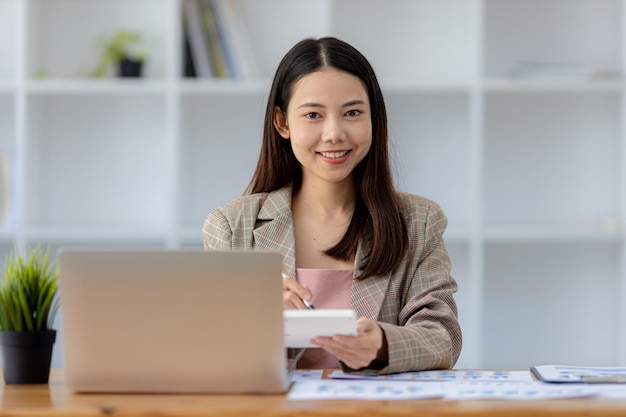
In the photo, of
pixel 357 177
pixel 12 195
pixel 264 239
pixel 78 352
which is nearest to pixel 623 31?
pixel 357 177

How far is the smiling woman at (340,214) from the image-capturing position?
80.4 inches

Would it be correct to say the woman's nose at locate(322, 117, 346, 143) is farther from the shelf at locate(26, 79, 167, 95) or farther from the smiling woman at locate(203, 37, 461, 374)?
the shelf at locate(26, 79, 167, 95)

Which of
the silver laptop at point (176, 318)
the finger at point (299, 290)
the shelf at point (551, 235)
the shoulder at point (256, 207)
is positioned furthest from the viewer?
the shelf at point (551, 235)

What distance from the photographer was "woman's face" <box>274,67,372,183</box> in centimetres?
205

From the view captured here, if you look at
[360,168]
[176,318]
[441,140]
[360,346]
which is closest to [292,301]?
[360,346]

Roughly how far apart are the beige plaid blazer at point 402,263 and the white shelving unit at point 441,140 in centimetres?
135

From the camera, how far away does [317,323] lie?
1.51 metres

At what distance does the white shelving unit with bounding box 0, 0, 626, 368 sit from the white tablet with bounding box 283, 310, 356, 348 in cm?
201

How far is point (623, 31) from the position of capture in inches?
138

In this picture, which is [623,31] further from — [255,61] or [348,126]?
[348,126]

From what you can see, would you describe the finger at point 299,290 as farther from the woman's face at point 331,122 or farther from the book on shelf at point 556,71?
the book on shelf at point 556,71

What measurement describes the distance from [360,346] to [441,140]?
6.74 ft

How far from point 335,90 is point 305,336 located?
721mm

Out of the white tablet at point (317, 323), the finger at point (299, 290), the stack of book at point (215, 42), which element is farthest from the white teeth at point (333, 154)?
the stack of book at point (215, 42)
